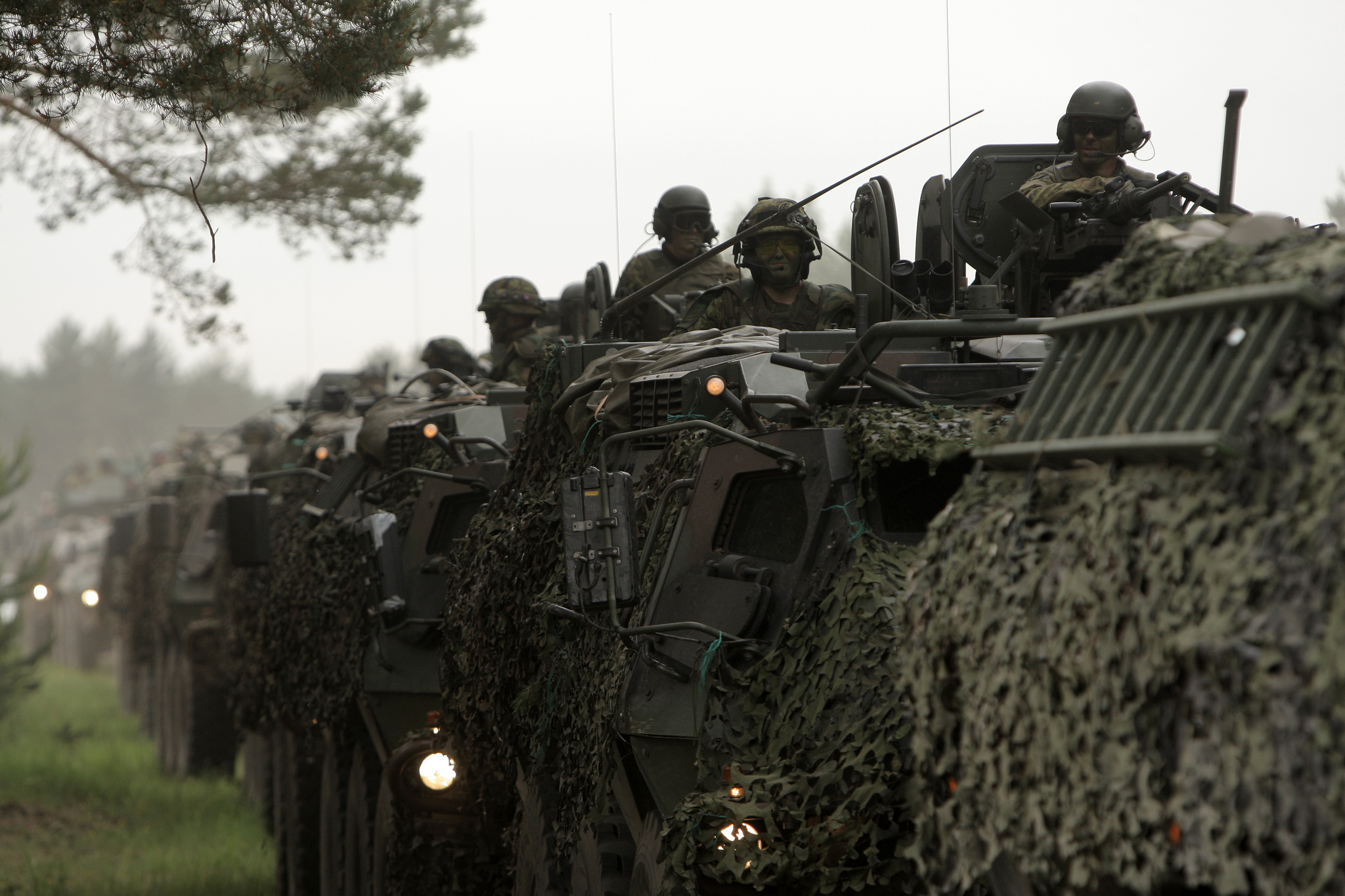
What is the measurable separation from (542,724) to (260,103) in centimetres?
254

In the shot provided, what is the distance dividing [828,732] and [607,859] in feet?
3.84

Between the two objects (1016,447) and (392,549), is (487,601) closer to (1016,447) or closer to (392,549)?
(392,549)

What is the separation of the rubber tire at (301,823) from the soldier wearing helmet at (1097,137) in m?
4.86

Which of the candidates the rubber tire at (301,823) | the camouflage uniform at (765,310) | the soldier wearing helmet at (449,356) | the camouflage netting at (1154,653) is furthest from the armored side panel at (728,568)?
the soldier wearing helmet at (449,356)

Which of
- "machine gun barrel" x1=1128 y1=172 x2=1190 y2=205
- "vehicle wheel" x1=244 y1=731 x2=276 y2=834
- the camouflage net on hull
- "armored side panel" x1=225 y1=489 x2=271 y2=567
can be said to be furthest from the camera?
"vehicle wheel" x1=244 y1=731 x2=276 y2=834

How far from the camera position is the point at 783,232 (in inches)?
280

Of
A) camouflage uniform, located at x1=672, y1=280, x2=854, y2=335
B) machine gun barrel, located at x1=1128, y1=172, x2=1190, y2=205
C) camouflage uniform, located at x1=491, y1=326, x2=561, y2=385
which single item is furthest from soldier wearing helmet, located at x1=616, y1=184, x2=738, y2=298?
machine gun barrel, located at x1=1128, y1=172, x2=1190, y2=205

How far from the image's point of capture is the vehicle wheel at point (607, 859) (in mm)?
4809

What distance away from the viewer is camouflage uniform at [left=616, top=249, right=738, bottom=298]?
9.41 metres

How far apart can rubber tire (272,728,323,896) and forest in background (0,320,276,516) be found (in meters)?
85.8

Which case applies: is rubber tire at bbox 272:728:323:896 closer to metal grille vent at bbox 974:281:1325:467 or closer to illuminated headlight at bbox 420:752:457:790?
illuminated headlight at bbox 420:752:457:790

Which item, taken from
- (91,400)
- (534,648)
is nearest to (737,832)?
(534,648)

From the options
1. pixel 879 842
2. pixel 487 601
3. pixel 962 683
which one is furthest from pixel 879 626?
pixel 487 601

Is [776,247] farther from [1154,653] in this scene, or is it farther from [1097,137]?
[1154,653]
